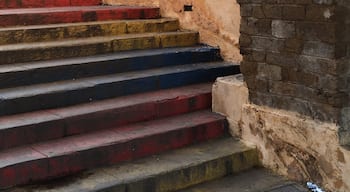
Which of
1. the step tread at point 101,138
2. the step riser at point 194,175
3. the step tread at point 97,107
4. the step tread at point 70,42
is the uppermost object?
the step tread at point 70,42

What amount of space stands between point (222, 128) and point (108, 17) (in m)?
2.17

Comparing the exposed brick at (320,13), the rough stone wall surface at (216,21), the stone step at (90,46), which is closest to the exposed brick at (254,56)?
the exposed brick at (320,13)

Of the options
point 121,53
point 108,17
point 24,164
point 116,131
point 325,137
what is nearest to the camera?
point 24,164

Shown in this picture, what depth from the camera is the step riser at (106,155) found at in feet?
11.8

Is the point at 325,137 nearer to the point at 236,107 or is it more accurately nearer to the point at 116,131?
the point at 236,107

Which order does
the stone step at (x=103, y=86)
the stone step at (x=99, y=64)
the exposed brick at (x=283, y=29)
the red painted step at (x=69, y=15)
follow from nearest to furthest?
the exposed brick at (x=283, y=29), the stone step at (x=103, y=86), the stone step at (x=99, y=64), the red painted step at (x=69, y=15)

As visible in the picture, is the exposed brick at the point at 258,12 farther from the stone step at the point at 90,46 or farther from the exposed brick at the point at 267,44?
the stone step at the point at 90,46

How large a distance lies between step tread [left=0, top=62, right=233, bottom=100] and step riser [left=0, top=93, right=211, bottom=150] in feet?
0.82

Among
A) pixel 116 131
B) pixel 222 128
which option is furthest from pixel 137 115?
pixel 222 128

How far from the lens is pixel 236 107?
462cm

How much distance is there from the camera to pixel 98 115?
426 centimetres

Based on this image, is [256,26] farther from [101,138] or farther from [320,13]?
[101,138]

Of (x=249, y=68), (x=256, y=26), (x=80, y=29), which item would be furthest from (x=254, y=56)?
(x=80, y=29)

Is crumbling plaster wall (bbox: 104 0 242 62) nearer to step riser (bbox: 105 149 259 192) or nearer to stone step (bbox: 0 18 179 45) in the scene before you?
stone step (bbox: 0 18 179 45)
